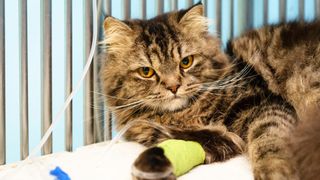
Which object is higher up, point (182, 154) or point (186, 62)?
point (186, 62)

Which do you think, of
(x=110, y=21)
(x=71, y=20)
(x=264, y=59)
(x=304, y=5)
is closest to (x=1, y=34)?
(x=71, y=20)

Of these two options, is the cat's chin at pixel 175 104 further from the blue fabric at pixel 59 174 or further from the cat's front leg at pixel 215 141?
the blue fabric at pixel 59 174

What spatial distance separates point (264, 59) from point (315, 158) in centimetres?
95

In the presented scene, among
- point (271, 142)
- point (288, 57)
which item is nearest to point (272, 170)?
point (271, 142)

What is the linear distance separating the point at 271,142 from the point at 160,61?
460mm

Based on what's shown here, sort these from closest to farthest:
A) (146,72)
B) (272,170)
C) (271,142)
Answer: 1. (272,170)
2. (271,142)
3. (146,72)

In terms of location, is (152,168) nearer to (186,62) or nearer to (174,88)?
(174,88)

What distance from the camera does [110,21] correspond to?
178 cm

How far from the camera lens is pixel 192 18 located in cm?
183

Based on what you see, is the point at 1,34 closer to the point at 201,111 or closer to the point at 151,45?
the point at 151,45

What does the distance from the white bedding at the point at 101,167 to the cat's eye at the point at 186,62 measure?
0.31 metres

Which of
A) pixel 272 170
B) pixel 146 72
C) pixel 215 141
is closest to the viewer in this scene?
pixel 272 170

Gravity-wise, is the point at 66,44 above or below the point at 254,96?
above

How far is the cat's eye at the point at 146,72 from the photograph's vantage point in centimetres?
174
